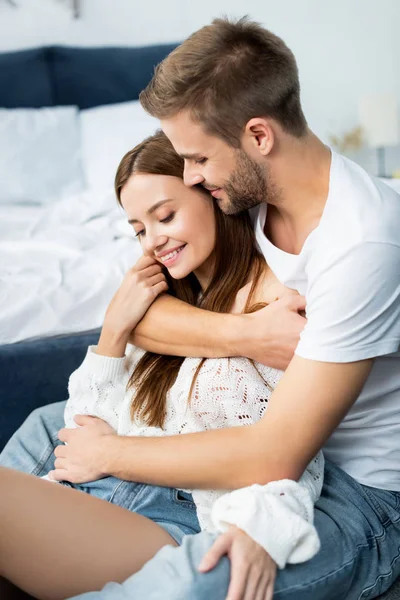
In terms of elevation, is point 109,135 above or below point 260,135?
below

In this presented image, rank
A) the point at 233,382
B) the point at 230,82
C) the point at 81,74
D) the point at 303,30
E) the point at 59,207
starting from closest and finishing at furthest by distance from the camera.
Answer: the point at 230,82
the point at 233,382
the point at 59,207
the point at 81,74
the point at 303,30

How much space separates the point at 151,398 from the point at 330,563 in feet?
1.60

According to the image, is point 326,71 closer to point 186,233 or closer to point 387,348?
point 186,233

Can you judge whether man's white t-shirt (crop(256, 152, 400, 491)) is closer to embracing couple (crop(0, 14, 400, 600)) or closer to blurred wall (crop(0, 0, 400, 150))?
embracing couple (crop(0, 14, 400, 600))

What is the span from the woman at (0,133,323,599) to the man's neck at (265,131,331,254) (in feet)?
0.67

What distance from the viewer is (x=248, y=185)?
4.78ft

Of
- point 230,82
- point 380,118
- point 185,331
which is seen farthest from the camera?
point 380,118

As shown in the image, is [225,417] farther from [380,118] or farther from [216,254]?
[380,118]

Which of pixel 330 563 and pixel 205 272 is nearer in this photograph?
pixel 330 563

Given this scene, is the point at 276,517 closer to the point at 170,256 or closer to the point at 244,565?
the point at 244,565

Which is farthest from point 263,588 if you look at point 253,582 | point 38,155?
point 38,155

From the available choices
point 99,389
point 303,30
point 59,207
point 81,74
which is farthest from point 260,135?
point 303,30

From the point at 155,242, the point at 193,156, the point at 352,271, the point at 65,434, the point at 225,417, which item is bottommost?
the point at 65,434

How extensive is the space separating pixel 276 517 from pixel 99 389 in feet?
1.87
